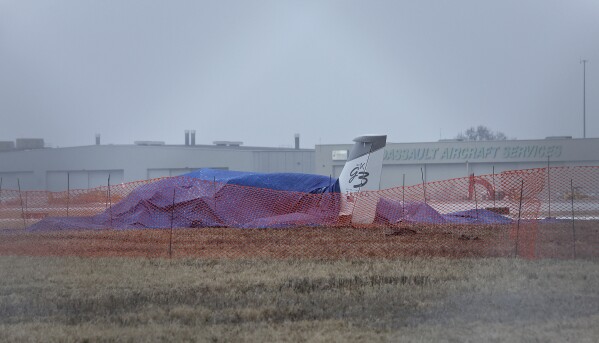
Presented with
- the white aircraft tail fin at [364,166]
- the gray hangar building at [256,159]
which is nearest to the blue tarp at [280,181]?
→ the white aircraft tail fin at [364,166]

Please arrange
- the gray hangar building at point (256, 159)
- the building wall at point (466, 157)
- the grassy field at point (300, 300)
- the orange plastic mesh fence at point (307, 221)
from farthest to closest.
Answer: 1. the building wall at point (466, 157)
2. the gray hangar building at point (256, 159)
3. the orange plastic mesh fence at point (307, 221)
4. the grassy field at point (300, 300)

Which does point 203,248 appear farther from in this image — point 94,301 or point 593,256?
point 593,256

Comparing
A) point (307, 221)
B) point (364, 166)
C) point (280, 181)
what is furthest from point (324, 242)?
point (280, 181)

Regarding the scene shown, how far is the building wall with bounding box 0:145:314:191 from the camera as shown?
17688 mm

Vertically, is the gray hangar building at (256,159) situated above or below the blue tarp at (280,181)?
above

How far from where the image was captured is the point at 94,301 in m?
9.84

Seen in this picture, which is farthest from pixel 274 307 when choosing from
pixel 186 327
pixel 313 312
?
pixel 186 327

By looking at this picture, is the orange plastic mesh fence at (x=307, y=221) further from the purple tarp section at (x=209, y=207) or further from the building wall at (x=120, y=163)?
the building wall at (x=120, y=163)

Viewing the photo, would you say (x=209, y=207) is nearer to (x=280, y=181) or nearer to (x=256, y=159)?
(x=280, y=181)

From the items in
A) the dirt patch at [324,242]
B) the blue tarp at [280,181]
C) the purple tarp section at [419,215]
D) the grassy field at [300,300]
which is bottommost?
the grassy field at [300,300]

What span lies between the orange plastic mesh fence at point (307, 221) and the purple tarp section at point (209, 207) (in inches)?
1.2

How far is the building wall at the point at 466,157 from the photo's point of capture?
23391mm

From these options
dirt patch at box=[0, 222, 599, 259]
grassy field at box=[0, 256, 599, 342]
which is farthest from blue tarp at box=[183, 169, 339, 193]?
grassy field at box=[0, 256, 599, 342]

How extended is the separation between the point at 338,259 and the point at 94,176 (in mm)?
11346
